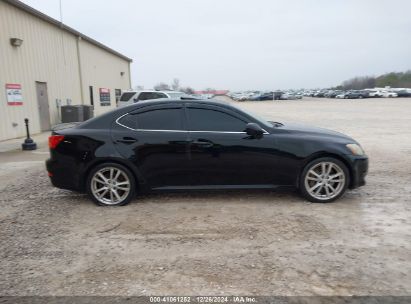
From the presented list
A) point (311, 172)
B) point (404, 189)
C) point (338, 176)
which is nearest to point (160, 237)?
point (311, 172)

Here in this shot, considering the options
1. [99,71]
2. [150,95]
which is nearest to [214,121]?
[150,95]

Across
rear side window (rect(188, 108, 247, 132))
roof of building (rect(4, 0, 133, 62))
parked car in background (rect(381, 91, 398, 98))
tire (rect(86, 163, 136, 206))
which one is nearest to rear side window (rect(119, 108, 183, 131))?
rear side window (rect(188, 108, 247, 132))

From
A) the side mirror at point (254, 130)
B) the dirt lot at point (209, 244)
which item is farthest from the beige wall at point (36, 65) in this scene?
the side mirror at point (254, 130)

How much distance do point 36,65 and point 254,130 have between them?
13537 millimetres

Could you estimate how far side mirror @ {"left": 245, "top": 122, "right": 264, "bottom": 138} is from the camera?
17.6 ft

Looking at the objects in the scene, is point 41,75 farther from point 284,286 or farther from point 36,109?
point 284,286

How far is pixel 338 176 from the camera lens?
215 inches

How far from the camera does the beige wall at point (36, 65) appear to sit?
1352 cm

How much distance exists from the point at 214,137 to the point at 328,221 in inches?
74.9

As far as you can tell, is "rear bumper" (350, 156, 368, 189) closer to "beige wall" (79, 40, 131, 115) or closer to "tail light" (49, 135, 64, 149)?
"tail light" (49, 135, 64, 149)

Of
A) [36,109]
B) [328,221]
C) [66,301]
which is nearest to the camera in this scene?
[66,301]

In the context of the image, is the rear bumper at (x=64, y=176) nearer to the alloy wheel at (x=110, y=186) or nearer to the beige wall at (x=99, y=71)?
the alloy wheel at (x=110, y=186)

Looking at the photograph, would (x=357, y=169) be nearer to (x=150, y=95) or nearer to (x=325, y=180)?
(x=325, y=180)

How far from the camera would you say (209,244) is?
162 inches
